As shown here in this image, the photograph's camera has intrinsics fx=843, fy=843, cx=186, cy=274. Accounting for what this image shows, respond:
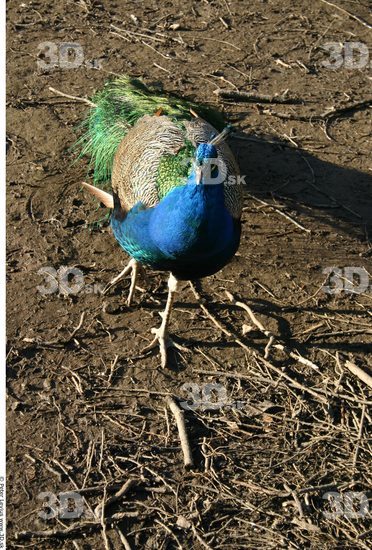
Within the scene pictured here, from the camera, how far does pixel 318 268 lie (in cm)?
502

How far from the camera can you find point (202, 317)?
468 cm

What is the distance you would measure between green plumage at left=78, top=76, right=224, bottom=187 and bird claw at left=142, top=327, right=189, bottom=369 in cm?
116

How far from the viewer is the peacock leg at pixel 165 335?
4.39 meters

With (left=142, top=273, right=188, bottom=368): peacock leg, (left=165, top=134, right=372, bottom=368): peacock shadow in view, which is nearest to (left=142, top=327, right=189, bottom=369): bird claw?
(left=142, top=273, right=188, bottom=368): peacock leg

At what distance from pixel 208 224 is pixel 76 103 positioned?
2.37m

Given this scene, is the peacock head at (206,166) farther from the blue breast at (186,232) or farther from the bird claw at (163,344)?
the bird claw at (163,344)

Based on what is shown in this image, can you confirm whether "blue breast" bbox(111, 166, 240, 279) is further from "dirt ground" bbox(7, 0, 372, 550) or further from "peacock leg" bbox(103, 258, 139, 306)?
"dirt ground" bbox(7, 0, 372, 550)

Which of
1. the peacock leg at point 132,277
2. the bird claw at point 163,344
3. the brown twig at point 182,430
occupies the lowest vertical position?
the brown twig at point 182,430

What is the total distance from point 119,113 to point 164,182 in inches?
40.1

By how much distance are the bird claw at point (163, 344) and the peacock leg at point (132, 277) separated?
0.30m

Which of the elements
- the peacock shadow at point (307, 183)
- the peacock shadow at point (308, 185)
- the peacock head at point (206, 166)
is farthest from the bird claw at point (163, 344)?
the peacock shadow at point (307, 183)

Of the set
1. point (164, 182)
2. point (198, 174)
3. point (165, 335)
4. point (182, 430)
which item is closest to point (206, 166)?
point (198, 174)

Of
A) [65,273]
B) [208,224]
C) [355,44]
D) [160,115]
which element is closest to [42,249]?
[65,273]

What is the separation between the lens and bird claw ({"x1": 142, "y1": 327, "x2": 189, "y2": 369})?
14.3 feet
